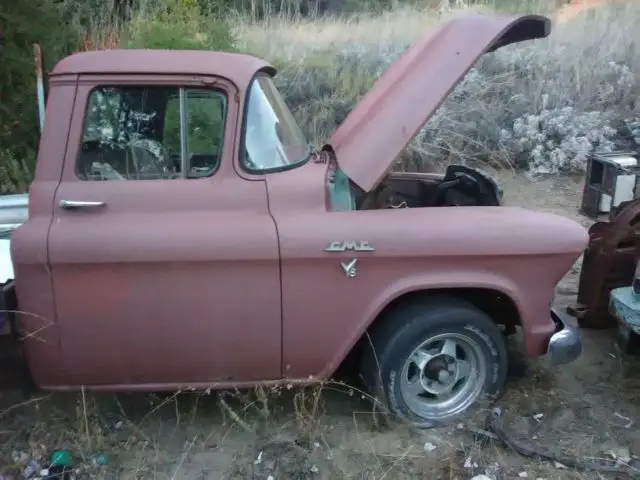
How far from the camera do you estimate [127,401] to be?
3951 millimetres

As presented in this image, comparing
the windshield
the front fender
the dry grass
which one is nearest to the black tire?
the front fender

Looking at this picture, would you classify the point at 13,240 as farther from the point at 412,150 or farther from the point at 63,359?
the point at 412,150

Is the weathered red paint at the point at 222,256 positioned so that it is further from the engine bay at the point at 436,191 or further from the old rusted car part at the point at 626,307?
the engine bay at the point at 436,191

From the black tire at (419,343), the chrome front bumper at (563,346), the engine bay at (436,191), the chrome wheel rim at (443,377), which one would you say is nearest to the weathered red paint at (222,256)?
the black tire at (419,343)

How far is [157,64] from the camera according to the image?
3312mm

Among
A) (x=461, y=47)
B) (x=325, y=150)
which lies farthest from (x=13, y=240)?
(x=461, y=47)

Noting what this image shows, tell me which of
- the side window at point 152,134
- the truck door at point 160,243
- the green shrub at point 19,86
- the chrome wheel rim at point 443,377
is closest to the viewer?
the truck door at point 160,243

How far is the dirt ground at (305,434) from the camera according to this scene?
335 cm

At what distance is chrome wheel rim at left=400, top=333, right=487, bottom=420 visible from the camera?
11.9 ft

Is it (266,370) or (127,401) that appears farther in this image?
(127,401)

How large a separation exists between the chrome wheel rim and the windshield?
1217 millimetres

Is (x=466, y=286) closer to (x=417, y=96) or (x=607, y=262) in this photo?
(x=417, y=96)

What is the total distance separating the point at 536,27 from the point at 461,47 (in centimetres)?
53

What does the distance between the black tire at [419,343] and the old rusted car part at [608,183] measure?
4.59 ft
